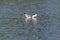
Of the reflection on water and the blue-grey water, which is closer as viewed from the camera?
the blue-grey water

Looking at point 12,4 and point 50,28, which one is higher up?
point 12,4

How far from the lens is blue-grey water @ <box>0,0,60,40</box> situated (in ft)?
7.75

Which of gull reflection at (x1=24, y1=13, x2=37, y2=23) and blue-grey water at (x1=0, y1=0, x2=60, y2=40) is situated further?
gull reflection at (x1=24, y1=13, x2=37, y2=23)

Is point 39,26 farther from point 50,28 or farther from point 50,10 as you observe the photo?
point 50,10

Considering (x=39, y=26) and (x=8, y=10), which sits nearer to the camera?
(x=39, y=26)

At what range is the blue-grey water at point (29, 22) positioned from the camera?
7.75 ft

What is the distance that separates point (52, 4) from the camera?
296cm

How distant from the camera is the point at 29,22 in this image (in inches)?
101

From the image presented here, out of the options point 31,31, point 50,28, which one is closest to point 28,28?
point 31,31

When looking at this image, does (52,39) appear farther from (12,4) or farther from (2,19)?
(12,4)

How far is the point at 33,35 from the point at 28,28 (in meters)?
0.13

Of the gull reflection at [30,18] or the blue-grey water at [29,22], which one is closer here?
the blue-grey water at [29,22]

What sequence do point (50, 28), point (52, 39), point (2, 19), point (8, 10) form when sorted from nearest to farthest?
1. point (52, 39)
2. point (50, 28)
3. point (2, 19)
4. point (8, 10)

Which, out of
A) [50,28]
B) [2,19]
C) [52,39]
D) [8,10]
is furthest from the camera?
[8,10]
